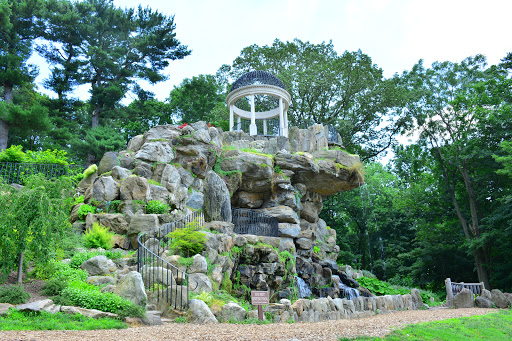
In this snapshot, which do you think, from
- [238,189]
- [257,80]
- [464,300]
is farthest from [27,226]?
[257,80]

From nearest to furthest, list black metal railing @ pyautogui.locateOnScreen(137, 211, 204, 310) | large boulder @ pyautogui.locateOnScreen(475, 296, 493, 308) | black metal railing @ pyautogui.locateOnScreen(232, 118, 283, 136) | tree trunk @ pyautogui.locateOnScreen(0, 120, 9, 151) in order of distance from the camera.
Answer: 1. black metal railing @ pyautogui.locateOnScreen(137, 211, 204, 310)
2. large boulder @ pyautogui.locateOnScreen(475, 296, 493, 308)
3. tree trunk @ pyautogui.locateOnScreen(0, 120, 9, 151)
4. black metal railing @ pyautogui.locateOnScreen(232, 118, 283, 136)

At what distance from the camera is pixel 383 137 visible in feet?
95.7

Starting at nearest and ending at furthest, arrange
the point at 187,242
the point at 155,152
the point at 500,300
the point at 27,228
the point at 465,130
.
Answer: the point at 27,228, the point at 187,242, the point at 155,152, the point at 500,300, the point at 465,130

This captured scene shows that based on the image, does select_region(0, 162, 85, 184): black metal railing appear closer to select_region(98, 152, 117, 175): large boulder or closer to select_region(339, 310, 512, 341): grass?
select_region(98, 152, 117, 175): large boulder

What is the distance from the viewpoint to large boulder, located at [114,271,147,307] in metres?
7.45

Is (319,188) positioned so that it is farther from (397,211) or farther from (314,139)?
(397,211)

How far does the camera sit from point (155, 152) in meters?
15.5

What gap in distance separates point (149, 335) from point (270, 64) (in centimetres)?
2579

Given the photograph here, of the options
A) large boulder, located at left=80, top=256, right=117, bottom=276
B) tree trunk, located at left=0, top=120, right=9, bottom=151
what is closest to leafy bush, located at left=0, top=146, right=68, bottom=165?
tree trunk, located at left=0, top=120, right=9, bottom=151

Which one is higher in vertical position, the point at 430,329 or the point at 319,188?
the point at 319,188

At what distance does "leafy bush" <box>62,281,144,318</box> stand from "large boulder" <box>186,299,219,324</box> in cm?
91

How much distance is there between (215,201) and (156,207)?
2.23m

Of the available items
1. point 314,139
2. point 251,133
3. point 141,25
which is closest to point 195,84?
point 141,25

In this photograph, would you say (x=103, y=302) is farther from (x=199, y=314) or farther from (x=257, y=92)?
(x=257, y=92)
